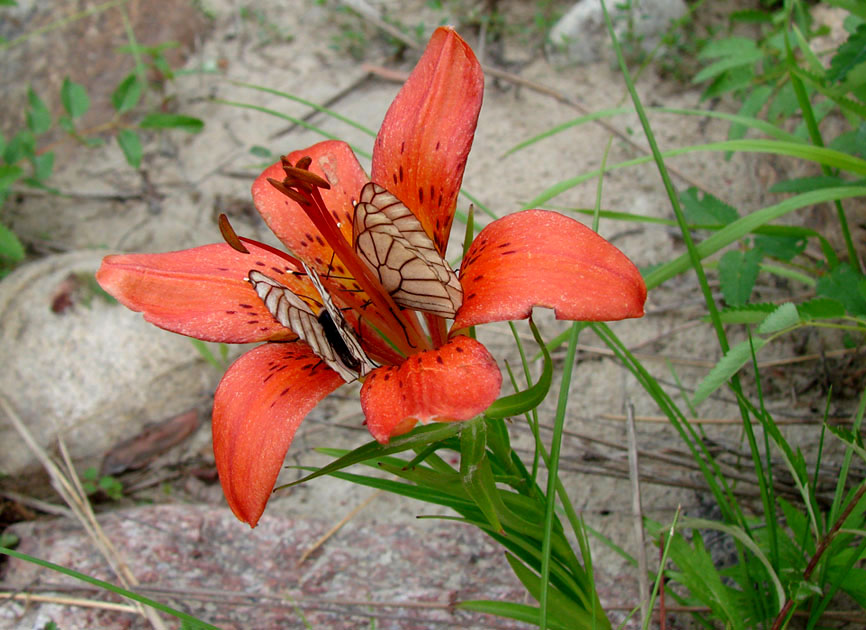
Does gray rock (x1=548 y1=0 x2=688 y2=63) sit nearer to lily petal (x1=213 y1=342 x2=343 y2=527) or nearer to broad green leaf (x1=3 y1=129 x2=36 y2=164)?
broad green leaf (x1=3 y1=129 x2=36 y2=164)

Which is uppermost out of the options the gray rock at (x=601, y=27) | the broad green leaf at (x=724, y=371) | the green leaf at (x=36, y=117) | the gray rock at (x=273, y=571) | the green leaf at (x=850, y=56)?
the gray rock at (x=601, y=27)

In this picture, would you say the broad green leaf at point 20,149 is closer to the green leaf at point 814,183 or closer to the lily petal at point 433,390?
the lily petal at point 433,390

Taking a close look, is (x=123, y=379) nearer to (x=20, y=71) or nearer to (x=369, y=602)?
(x=369, y=602)

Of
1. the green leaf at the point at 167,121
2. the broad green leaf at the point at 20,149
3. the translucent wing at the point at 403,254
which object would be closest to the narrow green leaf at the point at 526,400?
the translucent wing at the point at 403,254

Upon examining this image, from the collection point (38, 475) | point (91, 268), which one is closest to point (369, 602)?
point (38, 475)

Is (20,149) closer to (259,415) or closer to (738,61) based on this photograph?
(259,415)

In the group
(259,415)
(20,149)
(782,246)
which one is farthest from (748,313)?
(20,149)
